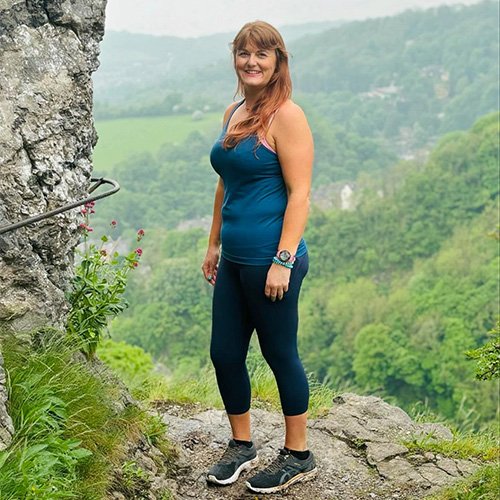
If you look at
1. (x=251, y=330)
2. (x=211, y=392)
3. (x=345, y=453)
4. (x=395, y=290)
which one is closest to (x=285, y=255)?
(x=251, y=330)

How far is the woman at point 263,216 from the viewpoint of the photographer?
3021 mm

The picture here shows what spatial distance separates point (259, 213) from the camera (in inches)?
122

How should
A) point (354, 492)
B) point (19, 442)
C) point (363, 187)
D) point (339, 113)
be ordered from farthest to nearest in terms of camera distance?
point (339, 113) → point (363, 187) → point (354, 492) → point (19, 442)

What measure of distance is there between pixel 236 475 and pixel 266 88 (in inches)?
73.0

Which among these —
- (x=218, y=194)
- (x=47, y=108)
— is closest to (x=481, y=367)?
(x=218, y=194)

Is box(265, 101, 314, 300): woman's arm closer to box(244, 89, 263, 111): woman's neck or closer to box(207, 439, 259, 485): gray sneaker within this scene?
box(244, 89, 263, 111): woman's neck

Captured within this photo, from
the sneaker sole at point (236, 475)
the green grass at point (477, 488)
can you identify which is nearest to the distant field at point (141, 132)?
the sneaker sole at point (236, 475)

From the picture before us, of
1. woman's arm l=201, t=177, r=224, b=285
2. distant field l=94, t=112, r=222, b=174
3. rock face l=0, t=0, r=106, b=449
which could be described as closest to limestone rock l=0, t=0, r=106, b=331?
rock face l=0, t=0, r=106, b=449

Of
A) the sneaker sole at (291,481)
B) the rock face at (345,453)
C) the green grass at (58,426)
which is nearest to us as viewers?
the green grass at (58,426)

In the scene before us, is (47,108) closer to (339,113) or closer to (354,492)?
(354,492)

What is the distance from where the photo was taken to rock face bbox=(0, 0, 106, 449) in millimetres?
3117

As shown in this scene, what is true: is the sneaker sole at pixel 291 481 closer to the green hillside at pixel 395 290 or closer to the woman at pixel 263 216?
the woman at pixel 263 216

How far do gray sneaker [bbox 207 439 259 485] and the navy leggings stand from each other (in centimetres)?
24

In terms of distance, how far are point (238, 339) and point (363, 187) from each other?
74723 millimetres
